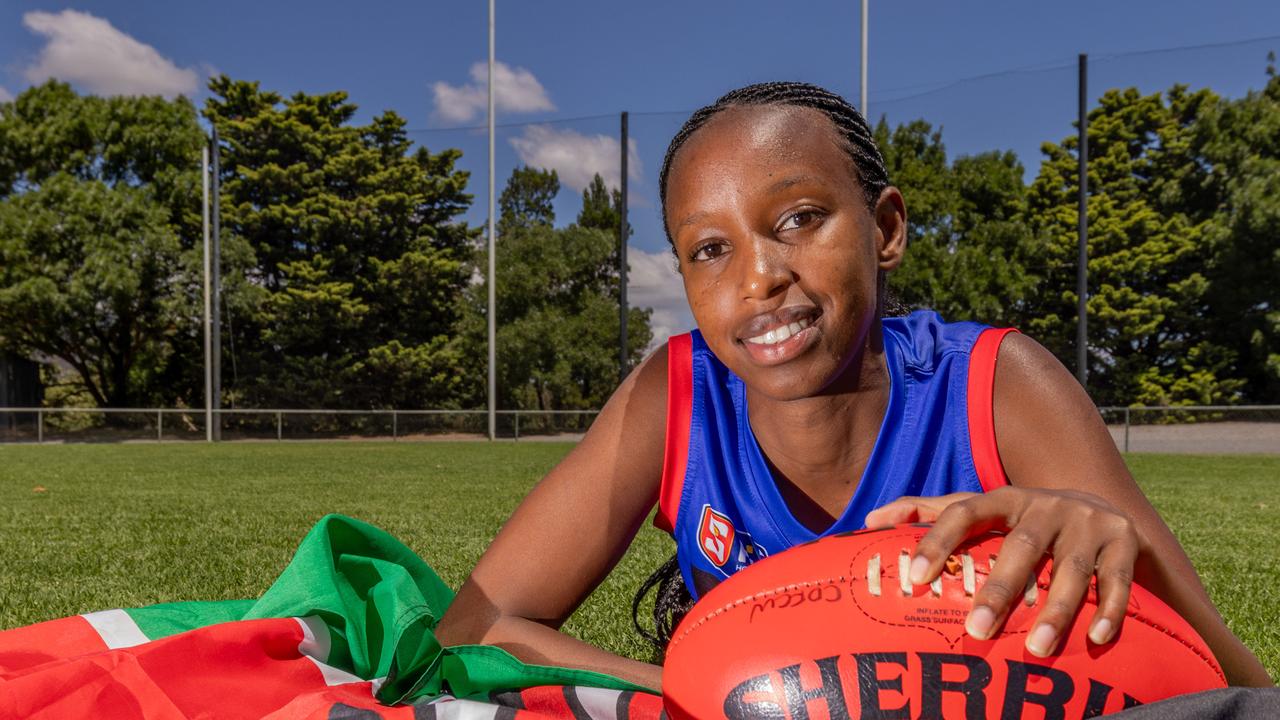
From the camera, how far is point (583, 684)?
65.0 inches

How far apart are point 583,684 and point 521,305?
23265mm

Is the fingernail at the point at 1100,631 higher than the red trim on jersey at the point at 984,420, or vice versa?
the red trim on jersey at the point at 984,420

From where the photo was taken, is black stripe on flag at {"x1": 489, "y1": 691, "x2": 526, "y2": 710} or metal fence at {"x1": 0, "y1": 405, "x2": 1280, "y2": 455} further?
metal fence at {"x1": 0, "y1": 405, "x2": 1280, "y2": 455}

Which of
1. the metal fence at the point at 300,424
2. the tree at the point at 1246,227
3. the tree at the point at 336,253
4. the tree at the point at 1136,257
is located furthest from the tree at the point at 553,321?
the tree at the point at 1246,227

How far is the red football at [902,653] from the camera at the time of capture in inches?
40.6

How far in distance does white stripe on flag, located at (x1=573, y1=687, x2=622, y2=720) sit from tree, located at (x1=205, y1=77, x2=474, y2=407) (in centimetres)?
2269

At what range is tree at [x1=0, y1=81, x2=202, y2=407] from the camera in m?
21.3

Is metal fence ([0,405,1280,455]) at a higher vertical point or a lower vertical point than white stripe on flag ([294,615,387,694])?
lower

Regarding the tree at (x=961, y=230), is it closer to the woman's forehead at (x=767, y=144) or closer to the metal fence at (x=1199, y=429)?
the metal fence at (x=1199, y=429)

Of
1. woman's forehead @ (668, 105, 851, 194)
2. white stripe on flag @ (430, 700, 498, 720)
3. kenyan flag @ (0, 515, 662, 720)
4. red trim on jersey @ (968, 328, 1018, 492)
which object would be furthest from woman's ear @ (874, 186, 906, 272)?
white stripe on flag @ (430, 700, 498, 720)

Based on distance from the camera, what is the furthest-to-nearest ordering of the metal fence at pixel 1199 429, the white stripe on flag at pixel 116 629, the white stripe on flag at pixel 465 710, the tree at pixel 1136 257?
the tree at pixel 1136 257
the metal fence at pixel 1199 429
the white stripe on flag at pixel 116 629
the white stripe on flag at pixel 465 710

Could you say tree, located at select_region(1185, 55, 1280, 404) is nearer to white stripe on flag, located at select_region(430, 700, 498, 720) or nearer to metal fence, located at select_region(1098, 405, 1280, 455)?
metal fence, located at select_region(1098, 405, 1280, 455)

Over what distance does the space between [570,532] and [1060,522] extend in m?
0.94

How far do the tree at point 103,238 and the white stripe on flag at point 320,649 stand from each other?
2226 centimetres
